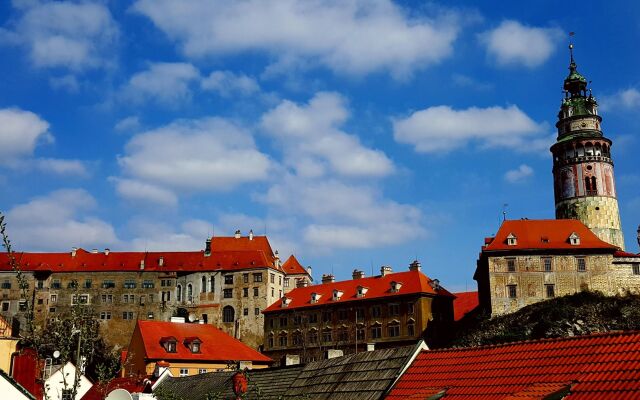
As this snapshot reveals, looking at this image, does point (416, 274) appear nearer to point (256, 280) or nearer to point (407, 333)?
point (407, 333)

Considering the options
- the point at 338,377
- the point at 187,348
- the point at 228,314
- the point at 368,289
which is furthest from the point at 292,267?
the point at 338,377

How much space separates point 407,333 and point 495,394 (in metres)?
56.8

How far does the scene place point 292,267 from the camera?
101938mm

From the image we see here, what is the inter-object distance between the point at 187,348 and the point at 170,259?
34892 millimetres

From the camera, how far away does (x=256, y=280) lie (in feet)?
307

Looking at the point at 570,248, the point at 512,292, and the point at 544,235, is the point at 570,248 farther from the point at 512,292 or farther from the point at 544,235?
the point at 512,292

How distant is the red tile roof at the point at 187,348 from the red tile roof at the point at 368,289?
1365 centimetres

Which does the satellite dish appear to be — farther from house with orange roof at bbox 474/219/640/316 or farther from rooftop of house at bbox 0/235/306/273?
rooftop of house at bbox 0/235/306/273

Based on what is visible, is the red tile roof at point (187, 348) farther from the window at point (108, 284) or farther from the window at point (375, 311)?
the window at point (108, 284)

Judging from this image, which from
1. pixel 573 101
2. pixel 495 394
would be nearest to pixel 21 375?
pixel 495 394

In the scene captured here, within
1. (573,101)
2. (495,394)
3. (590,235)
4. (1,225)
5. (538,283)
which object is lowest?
(495,394)

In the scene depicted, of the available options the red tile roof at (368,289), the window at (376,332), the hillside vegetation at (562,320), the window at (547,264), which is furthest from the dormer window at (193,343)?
the window at (547,264)

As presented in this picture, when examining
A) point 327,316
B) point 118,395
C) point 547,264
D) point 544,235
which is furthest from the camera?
point 327,316

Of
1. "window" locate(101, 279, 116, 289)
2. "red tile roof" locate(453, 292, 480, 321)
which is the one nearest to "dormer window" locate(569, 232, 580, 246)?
"red tile roof" locate(453, 292, 480, 321)
